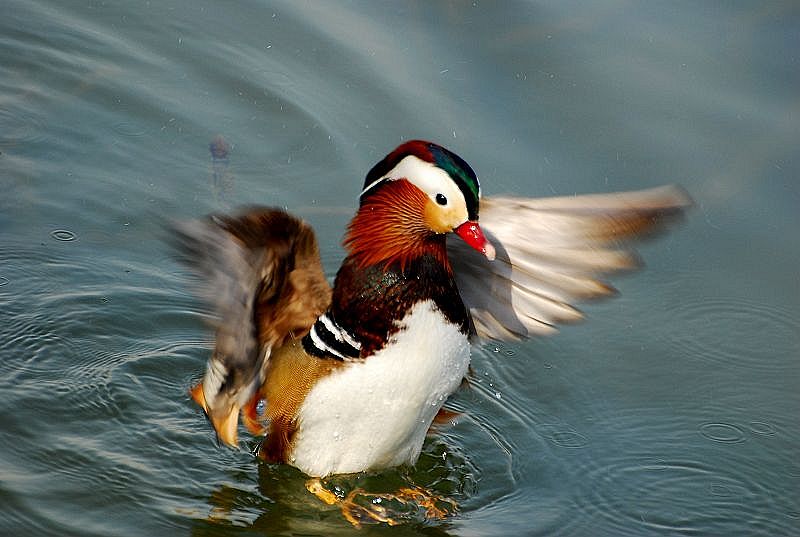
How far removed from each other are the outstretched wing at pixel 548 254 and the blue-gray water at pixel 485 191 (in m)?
0.60

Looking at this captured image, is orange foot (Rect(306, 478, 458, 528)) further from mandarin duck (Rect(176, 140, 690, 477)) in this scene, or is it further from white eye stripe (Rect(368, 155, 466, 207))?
white eye stripe (Rect(368, 155, 466, 207))

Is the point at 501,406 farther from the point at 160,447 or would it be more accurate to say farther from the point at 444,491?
the point at 160,447

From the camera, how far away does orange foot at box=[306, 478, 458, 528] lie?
4531 millimetres

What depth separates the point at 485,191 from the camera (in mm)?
6027

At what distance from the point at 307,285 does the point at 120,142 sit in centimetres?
239

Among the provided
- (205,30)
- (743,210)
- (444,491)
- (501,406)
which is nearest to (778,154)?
(743,210)

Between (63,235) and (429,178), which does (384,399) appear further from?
(63,235)

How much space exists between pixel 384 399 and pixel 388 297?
1.13ft

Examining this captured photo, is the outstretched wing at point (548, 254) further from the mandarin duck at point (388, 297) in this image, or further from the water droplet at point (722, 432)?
the water droplet at point (722, 432)

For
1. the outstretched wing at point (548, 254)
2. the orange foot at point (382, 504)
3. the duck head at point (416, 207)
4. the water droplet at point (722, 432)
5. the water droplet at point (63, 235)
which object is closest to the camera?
the duck head at point (416, 207)

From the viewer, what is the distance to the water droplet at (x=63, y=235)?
5801 millimetres

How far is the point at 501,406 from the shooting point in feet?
17.0

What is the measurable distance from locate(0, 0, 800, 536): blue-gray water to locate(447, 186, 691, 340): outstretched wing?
60 cm

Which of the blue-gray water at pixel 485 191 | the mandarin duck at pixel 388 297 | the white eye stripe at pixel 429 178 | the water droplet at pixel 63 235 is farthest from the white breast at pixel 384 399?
the water droplet at pixel 63 235
